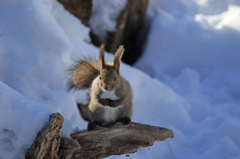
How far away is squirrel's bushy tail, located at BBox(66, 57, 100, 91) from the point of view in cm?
248

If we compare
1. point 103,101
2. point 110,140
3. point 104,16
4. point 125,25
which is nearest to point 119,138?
point 110,140

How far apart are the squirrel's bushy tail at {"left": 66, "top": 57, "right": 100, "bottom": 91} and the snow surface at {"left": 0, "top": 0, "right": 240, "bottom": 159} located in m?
0.42

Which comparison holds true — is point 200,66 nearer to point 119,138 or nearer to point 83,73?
point 83,73

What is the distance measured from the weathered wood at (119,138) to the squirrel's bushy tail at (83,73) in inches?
21.3

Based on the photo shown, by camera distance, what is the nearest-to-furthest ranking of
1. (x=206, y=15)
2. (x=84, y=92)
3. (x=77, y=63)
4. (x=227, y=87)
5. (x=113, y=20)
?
(x=77, y=63)
(x=84, y=92)
(x=227, y=87)
(x=113, y=20)
(x=206, y=15)

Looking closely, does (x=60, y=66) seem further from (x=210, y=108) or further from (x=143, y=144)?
(x=210, y=108)

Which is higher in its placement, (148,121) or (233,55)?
(233,55)

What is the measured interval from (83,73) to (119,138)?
735 mm

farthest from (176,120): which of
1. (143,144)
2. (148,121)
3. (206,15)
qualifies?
(206,15)

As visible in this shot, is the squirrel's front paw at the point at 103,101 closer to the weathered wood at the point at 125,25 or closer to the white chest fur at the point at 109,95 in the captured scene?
the white chest fur at the point at 109,95

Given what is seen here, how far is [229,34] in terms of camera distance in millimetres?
4582

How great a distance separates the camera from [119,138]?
216 cm

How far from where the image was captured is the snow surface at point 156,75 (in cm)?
201

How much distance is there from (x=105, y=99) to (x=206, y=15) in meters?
4.04
